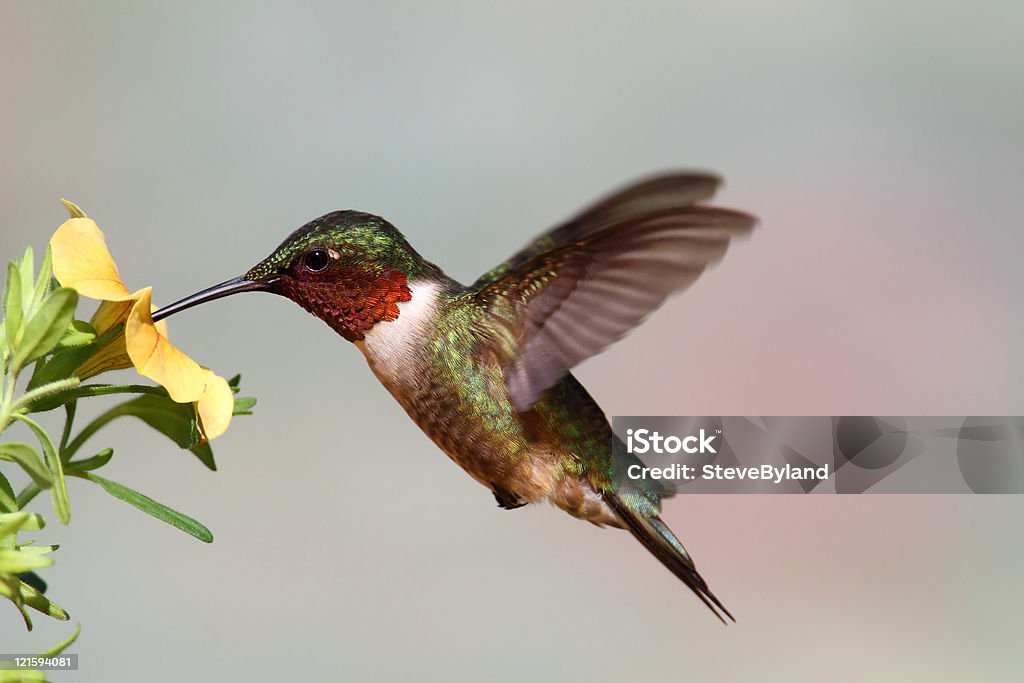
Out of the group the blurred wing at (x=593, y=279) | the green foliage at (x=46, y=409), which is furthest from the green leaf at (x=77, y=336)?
the blurred wing at (x=593, y=279)

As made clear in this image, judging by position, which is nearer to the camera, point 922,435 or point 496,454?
point 496,454

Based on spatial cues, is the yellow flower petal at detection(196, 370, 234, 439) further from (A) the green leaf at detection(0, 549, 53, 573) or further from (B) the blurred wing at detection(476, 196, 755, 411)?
(B) the blurred wing at detection(476, 196, 755, 411)

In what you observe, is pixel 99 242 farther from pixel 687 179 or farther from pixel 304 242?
pixel 687 179

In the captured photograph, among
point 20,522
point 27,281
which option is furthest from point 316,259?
point 20,522

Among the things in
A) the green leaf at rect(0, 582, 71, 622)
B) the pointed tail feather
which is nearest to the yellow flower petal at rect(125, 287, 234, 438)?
the green leaf at rect(0, 582, 71, 622)

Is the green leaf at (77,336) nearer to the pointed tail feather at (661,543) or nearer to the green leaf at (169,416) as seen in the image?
the green leaf at (169,416)

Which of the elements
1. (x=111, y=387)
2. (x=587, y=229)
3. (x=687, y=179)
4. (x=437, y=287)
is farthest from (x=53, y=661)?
(x=687, y=179)
